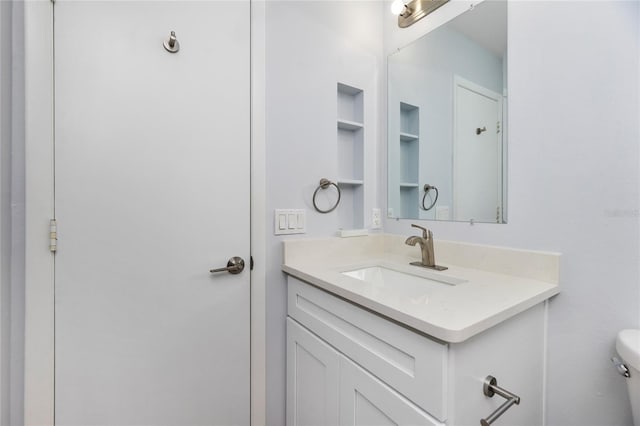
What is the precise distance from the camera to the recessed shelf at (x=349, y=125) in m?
1.45

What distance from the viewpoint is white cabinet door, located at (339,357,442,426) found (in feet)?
2.30

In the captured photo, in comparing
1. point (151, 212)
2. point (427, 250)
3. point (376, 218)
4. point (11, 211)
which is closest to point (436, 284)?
point (427, 250)

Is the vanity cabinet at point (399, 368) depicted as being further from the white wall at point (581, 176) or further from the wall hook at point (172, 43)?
the wall hook at point (172, 43)

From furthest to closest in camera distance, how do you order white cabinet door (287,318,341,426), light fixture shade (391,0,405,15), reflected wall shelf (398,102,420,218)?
reflected wall shelf (398,102,420,218)
light fixture shade (391,0,405,15)
white cabinet door (287,318,341,426)

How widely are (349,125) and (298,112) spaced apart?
304 millimetres

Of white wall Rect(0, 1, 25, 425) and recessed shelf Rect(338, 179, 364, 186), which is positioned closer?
→ white wall Rect(0, 1, 25, 425)

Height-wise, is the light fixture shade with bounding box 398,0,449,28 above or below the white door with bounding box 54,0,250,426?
→ above

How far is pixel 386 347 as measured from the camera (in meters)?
0.78

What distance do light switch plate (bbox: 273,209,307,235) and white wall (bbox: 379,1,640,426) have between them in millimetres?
832

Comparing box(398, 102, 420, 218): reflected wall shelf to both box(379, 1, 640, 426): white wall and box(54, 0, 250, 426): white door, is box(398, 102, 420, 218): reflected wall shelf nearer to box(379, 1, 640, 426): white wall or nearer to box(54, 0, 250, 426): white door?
box(379, 1, 640, 426): white wall

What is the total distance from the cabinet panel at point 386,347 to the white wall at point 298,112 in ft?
0.95

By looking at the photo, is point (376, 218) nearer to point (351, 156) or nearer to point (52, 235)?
point (351, 156)

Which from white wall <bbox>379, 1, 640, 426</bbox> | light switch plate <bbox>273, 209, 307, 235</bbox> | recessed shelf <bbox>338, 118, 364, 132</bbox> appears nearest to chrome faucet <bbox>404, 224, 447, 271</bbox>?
white wall <bbox>379, 1, 640, 426</bbox>

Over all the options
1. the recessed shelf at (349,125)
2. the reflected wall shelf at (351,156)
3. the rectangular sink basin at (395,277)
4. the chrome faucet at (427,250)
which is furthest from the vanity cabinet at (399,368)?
the recessed shelf at (349,125)
